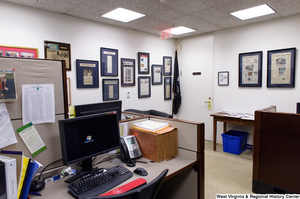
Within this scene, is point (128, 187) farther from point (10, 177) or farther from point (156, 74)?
point (156, 74)

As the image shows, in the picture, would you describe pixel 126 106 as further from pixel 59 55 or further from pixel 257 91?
pixel 257 91

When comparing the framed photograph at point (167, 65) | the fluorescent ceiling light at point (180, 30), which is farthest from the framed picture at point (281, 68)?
the framed photograph at point (167, 65)

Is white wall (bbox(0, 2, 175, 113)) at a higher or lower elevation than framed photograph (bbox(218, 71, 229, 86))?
higher

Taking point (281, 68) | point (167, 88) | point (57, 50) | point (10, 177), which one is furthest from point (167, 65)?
point (10, 177)

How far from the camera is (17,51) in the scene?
2.77m

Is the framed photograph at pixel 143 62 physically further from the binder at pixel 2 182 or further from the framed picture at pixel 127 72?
the binder at pixel 2 182

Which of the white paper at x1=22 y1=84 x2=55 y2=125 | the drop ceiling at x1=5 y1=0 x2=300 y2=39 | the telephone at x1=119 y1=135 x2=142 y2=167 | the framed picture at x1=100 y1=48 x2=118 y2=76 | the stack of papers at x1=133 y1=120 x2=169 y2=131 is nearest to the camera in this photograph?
the white paper at x1=22 y1=84 x2=55 y2=125

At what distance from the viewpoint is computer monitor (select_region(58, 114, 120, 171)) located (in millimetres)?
1461

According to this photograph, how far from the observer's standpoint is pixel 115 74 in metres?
3.94

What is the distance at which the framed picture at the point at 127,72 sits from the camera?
4.09 metres

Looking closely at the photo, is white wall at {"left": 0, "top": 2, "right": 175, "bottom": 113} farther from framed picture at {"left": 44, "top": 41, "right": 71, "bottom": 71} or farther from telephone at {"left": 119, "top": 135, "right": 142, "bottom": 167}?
telephone at {"left": 119, "top": 135, "right": 142, "bottom": 167}

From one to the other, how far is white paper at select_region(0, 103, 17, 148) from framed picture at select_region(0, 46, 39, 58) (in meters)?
1.80

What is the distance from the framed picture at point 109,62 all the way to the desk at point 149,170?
88.3 inches

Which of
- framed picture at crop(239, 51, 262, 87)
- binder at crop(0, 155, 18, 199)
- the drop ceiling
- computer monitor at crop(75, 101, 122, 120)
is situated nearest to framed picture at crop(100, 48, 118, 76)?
the drop ceiling
